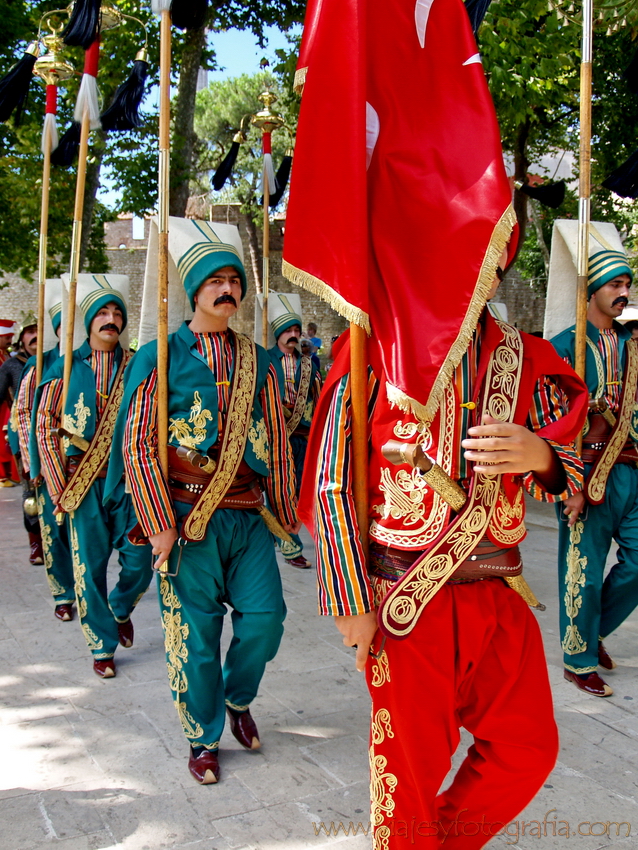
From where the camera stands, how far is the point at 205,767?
347 centimetres

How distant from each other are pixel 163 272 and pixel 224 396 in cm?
58

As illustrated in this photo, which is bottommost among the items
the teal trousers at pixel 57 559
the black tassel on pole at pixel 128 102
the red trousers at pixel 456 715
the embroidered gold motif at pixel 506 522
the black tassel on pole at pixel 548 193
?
the teal trousers at pixel 57 559

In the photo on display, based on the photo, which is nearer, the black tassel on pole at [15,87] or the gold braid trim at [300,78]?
the gold braid trim at [300,78]

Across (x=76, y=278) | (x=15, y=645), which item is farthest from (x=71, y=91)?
(x=15, y=645)

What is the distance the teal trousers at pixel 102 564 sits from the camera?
4.81m

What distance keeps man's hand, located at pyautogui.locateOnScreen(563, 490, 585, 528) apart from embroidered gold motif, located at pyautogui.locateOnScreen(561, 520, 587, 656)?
0.10 meters

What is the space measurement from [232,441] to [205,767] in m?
1.33

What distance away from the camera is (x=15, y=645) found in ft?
17.1

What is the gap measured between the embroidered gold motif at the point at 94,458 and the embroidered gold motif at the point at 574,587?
8.58ft

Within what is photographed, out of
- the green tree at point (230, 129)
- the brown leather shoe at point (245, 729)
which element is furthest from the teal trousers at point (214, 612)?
the green tree at point (230, 129)

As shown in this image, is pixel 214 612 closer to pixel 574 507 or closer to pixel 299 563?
pixel 574 507

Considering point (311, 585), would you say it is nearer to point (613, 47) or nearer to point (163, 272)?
point (163, 272)

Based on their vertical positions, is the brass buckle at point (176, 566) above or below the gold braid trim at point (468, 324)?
below

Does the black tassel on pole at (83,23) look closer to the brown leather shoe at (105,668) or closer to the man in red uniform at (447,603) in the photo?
the man in red uniform at (447,603)
